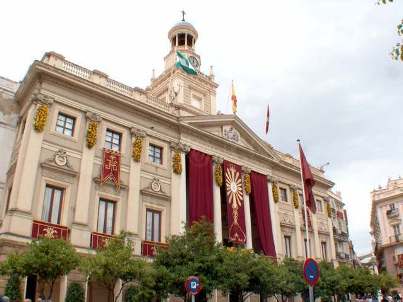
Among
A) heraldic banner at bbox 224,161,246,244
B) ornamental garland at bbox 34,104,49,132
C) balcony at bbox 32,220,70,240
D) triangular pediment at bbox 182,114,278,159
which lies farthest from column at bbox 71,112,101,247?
heraldic banner at bbox 224,161,246,244

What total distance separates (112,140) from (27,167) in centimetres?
609

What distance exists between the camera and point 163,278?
2081 centimetres

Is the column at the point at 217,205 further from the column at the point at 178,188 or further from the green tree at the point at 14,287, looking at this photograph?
the green tree at the point at 14,287

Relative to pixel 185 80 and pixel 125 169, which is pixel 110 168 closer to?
pixel 125 169

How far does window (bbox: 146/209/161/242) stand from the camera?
26.7m

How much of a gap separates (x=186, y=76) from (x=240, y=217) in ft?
44.1

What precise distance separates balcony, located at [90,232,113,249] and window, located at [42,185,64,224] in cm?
206

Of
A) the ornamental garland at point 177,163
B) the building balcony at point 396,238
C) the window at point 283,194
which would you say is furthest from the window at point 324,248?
the building balcony at point 396,238

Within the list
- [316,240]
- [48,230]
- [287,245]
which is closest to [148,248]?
[48,230]

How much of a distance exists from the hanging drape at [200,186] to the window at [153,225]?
7.39ft

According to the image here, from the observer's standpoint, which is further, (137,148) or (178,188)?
(178,188)

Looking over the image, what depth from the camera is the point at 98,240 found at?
2383cm

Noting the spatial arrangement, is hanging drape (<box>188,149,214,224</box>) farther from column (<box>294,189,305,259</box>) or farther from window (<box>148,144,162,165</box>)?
column (<box>294,189,305,259</box>)

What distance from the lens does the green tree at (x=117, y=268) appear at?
61.0 ft
